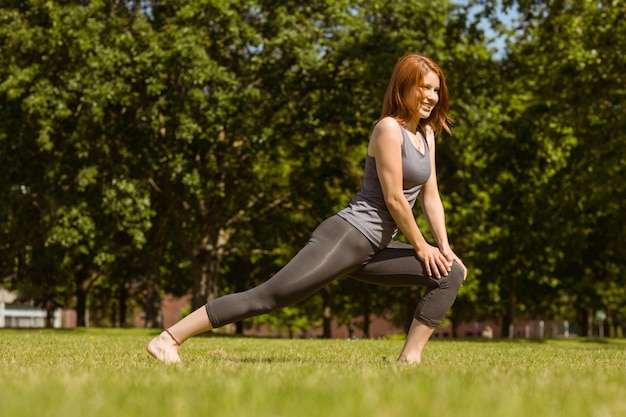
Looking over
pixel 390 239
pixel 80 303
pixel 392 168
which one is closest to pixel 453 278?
pixel 390 239

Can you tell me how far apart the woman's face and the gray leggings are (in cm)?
99

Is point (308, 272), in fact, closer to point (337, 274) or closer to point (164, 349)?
point (337, 274)

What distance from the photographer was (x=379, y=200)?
21.0 feet

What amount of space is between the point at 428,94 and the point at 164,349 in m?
2.67

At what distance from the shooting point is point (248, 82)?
25250 millimetres

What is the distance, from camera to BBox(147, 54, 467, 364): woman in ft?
20.5

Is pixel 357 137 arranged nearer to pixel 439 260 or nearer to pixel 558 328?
pixel 439 260

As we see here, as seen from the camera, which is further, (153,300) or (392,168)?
(153,300)

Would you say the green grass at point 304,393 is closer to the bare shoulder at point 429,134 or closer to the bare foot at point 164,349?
the bare foot at point 164,349

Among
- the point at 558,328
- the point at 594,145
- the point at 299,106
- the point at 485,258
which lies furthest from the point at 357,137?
the point at 558,328

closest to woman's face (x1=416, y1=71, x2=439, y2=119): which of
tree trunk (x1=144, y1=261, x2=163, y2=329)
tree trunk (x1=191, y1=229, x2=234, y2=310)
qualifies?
tree trunk (x1=191, y1=229, x2=234, y2=310)

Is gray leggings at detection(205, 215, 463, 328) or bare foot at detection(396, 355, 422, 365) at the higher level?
gray leggings at detection(205, 215, 463, 328)

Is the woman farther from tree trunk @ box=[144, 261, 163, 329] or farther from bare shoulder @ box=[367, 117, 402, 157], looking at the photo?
tree trunk @ box=[144, 261, 163, 329]

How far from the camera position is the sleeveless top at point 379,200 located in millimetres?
6355
